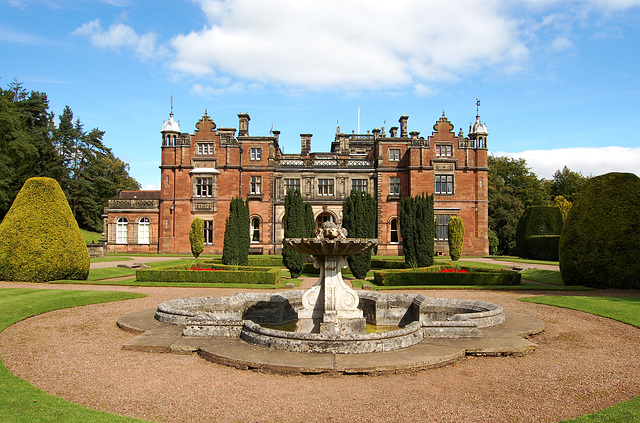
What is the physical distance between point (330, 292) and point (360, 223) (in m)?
13.0

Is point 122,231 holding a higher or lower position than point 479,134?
lower

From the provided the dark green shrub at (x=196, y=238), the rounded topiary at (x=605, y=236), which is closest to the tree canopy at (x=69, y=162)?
the dark green shrub at (x=196, y=238)

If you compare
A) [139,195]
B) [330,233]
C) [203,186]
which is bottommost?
[330,233]

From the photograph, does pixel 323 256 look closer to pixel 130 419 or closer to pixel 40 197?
pixel 130 419

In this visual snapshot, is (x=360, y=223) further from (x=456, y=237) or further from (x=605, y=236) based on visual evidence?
(x=605, y=236)

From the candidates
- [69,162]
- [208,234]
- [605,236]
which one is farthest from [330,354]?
[69,162]

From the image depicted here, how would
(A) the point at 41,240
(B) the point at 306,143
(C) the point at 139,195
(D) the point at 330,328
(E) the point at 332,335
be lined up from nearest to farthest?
(E) the point at 332,335 < (D) the point at 330,328 < (A) the point at 41,240 < (C) the point at 139,195 < (B) the point at 306,143

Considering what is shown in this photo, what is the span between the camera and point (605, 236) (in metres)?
18.4

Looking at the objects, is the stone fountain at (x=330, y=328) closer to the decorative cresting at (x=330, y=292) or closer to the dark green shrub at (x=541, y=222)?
the decorative cresting at (x=330, y=292)

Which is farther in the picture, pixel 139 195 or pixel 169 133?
pixel 139 195

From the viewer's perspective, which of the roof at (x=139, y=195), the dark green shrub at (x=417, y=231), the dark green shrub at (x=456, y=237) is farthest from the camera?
the roof at (x=139, y=195)

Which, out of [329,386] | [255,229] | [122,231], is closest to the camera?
[329,386]

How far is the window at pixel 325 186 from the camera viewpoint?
4141 centimetres

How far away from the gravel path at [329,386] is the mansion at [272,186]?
3160cm
